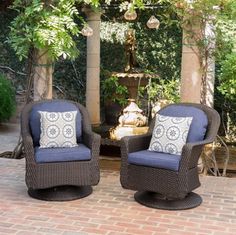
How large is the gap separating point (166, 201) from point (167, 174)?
33 centimetres

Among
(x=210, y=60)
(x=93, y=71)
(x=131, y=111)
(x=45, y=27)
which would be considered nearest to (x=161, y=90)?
(x=93, y=71)

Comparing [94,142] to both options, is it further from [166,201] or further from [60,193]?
[166,201]

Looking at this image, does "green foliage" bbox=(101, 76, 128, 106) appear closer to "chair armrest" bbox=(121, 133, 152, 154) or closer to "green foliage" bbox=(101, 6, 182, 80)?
"green foliage" bbox=(101, 6, 182, 80)

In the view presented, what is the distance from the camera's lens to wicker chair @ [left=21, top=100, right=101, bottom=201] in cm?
433

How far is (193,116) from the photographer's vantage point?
456 cm

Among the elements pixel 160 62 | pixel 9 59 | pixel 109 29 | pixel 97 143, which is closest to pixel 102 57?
pixel 109 29

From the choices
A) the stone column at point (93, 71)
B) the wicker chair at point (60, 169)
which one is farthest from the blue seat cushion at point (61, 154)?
the stone column at point (93, 71)

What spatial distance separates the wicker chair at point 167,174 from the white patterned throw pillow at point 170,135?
9 cm

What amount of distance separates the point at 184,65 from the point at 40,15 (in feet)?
6.40

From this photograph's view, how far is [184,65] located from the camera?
558 cm

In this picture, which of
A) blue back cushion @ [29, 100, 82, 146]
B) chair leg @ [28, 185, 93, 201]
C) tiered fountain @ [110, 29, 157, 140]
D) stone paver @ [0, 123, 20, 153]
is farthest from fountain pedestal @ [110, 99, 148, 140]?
stone paver @ [0, 123, 20, 153]

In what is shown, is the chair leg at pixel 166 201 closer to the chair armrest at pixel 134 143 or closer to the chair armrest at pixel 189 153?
the chair armrest at pixel 189 153

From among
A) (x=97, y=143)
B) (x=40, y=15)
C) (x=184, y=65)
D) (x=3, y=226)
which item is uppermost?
(x=40, y=15)

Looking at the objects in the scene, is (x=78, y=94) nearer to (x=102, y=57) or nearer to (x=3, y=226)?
(x=102, y=57)
